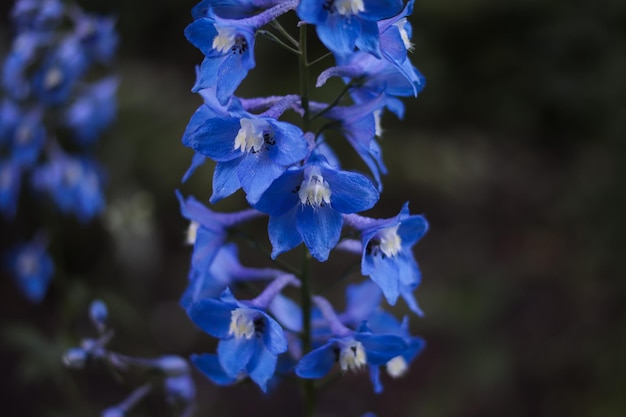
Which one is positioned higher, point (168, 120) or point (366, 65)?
point (366, 65)

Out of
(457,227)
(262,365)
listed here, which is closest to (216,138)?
(262,365)

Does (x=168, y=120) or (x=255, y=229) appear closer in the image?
(x=255, y=229)

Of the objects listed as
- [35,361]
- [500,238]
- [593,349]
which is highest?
[35,361]

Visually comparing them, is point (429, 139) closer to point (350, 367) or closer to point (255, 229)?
point (255, 229)

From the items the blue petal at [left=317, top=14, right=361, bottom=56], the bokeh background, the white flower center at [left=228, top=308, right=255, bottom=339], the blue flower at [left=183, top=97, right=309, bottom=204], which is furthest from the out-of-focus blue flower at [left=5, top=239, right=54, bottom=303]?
the blue petal at [left=317, top=14, right=361, bottom=56]

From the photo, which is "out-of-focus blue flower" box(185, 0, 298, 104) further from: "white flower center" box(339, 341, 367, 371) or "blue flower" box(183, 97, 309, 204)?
"white flower center" box(339, 341, 367, 371)

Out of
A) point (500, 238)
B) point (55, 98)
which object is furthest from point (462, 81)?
point (55, 98)
